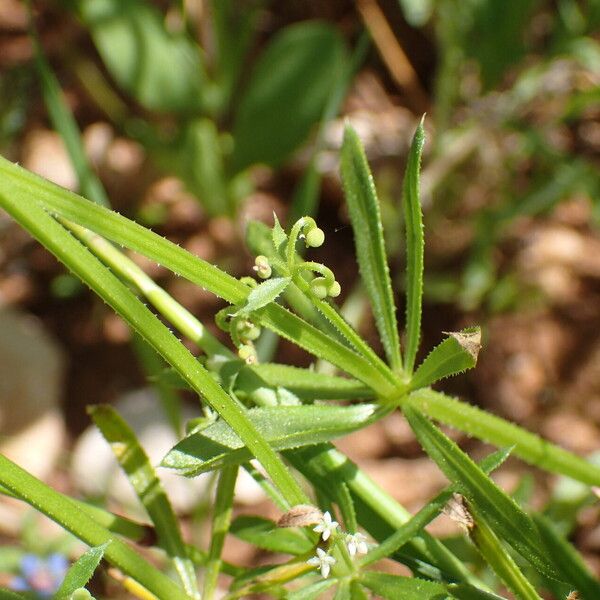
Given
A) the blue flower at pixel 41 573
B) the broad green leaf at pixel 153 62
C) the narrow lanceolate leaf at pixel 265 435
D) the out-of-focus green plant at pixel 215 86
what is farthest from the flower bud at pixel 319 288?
the broad green leaf at pixel 153 62

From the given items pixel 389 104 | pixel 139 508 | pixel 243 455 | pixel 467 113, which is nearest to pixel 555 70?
pixel 467 113

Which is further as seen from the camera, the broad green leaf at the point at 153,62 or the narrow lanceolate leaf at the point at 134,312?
the broad green leaf at the point at 153,62

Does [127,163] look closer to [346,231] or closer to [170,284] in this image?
[170,284]

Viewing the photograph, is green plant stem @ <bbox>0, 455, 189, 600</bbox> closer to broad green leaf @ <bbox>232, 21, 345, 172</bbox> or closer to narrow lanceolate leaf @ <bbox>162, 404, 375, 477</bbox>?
narrow lanceolate leaf @ <bbox>162, 404, 375, 477</bbox>

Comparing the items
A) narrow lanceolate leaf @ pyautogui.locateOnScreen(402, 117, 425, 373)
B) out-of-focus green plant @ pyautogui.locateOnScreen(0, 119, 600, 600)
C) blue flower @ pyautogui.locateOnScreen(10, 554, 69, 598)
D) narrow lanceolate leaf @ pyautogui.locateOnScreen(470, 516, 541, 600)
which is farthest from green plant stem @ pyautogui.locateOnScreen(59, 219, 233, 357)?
blue flower @ pyautogui.locateOnScreen(10, 554, 69, 598)

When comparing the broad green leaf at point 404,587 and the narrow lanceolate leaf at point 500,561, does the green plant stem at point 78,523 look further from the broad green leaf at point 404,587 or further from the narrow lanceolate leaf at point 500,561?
the narrow lanceolate leaf at point 500,561

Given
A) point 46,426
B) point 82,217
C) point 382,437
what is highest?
point 82,217
